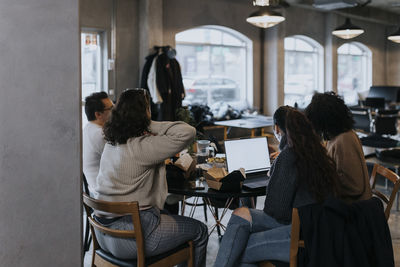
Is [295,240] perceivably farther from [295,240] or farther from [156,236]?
[156,236]

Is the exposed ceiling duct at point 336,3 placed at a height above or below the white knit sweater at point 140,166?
above

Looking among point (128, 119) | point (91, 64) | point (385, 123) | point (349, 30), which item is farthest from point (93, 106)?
point (349, 30)

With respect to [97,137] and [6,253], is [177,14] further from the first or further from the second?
[6,253]

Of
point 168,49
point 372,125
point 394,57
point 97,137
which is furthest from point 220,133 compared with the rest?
point 394,57

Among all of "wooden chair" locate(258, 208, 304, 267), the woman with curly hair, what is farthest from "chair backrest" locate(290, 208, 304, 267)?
the woman with curly hair

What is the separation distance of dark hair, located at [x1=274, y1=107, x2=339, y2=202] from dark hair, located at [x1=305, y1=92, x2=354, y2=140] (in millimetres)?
454

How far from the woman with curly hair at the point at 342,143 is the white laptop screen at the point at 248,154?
47 cm

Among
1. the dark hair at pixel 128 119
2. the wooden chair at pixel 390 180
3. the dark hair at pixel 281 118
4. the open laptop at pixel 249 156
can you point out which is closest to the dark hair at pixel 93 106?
the dark hair at pixel 128 119

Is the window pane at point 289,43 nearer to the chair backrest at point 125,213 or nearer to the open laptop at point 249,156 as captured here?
the open laptop at point 249,156

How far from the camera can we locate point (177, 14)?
827cm

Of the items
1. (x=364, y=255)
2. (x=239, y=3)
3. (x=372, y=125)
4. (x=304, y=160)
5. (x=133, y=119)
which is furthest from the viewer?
(x=239, y=3)

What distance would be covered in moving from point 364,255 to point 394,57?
1388 cm

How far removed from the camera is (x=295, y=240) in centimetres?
200

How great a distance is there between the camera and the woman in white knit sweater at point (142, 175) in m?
2.23
